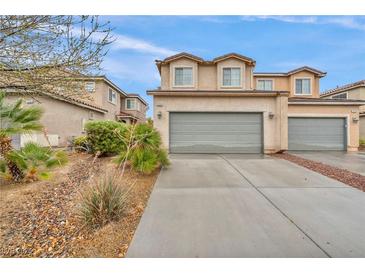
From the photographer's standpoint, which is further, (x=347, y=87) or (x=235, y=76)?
(x=347, y=87)

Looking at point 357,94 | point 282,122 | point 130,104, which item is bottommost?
point 282,122

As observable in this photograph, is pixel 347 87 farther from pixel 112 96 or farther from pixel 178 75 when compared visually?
pixel 112 96

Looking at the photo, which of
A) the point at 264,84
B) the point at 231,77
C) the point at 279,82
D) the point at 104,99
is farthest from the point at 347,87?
the point at 104,99

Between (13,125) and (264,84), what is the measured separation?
736 inches

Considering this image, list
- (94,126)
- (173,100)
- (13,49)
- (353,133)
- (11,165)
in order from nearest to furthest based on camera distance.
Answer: (13,49)
(11,165)
(94,126)
(173,100)
(353,133)

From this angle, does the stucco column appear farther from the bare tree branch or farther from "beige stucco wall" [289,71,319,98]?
the bare tree branch

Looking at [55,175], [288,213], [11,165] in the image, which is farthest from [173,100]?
[288,213]

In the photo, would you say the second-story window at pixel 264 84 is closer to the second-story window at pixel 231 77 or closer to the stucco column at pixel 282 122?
the second-story window at pixel 231 77

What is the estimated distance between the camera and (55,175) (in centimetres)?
667

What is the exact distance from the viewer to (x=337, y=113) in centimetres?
1329

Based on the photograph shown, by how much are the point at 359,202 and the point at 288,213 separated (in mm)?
1977

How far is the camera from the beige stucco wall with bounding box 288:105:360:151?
13195 mm

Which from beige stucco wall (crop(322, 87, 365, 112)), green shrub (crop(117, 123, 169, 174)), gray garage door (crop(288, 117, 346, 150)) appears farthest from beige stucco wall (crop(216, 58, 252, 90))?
beige stucco wall (crop(322, 87, 365, 112))
